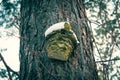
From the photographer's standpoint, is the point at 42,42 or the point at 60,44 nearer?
the point at 60,44

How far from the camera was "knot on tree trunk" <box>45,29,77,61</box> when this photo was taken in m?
1.61

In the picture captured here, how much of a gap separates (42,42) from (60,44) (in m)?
0.20

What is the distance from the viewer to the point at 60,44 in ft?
5.43

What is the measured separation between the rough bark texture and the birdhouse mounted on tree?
63 millimetres

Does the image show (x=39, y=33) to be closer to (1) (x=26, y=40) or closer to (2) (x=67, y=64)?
(1) (x=26, y=40)

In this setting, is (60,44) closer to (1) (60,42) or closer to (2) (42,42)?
(1) (60,42)

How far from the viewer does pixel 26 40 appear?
194 cm

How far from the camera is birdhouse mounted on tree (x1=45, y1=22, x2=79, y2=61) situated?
1.61m

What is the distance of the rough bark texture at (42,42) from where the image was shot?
1660mm

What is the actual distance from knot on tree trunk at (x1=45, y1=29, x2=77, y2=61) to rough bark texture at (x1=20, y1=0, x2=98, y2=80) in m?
0.06

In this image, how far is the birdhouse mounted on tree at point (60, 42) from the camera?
161 centimetres

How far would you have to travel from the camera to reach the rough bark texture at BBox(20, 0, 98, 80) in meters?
1.66

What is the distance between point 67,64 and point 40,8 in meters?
0.60

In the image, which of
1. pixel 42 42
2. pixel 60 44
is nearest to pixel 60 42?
pixel 60 44
